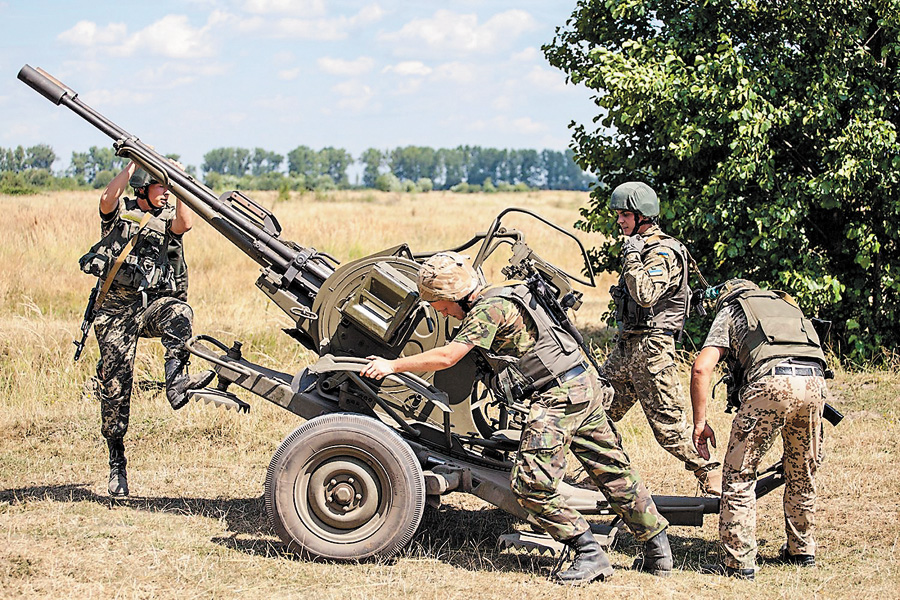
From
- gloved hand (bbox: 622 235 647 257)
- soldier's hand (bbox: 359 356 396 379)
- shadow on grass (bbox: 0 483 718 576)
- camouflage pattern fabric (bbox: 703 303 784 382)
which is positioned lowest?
shadow on grass (bbox: 0 483 718 576)

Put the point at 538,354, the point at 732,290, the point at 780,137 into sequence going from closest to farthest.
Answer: the point at 538,354 → the point at 732,290 → the point at 780,137

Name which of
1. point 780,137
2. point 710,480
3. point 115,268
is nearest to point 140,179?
point 115,268

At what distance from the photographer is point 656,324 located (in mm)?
6418

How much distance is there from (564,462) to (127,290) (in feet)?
11.9

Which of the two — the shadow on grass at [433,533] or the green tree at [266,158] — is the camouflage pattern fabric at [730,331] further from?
the green tree at [266,158]

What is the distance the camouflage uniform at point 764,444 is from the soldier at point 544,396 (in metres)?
0.44

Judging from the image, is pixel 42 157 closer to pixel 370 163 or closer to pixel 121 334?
pixel 121 334

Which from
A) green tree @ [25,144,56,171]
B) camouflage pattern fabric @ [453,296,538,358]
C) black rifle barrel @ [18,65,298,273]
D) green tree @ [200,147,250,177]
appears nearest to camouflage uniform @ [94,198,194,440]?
black rifle barrel @ [18,65,298,273]

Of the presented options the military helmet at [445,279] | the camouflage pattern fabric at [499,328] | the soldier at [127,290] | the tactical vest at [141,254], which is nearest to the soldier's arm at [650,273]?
the camouflage pattern fabric at [499,328]

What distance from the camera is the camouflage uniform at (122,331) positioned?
685cm

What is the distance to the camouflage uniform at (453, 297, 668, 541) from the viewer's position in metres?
5.16

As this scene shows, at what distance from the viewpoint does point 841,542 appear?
19.8 ft

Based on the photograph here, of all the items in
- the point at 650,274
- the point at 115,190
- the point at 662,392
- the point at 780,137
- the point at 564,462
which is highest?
the point at 780,137

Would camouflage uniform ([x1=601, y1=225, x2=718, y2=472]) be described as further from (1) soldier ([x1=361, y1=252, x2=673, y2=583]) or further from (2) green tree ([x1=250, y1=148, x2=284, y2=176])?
(2) green tree ([x1=250, y1=148, x2=284, y2=176])
